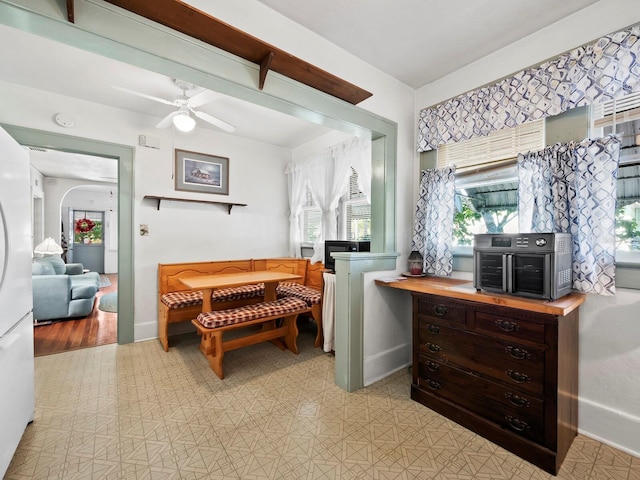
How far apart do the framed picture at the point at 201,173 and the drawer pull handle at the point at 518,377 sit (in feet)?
12.4

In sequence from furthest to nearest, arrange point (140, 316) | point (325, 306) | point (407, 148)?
point (140, 316), point (325, 306), point (407, 148)

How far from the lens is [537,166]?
1.93 metres

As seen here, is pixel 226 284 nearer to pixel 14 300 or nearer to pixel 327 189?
pixel 14 300

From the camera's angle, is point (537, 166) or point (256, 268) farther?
point (256, 268)

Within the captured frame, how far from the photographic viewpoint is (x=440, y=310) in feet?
6.44

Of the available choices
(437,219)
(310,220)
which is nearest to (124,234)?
(310,220)

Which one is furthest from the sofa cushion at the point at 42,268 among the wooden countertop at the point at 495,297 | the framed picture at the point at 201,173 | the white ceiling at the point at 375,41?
the wooden countertop at the point at 495,297

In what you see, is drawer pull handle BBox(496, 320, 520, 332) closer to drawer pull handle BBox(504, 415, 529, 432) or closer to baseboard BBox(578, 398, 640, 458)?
drawer pull handle BBox(504, 415, 529, 432)

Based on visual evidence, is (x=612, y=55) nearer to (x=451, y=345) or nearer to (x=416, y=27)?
(x=416, y=27)

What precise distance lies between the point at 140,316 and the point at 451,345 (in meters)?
3.40

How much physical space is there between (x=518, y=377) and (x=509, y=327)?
0.28 meters

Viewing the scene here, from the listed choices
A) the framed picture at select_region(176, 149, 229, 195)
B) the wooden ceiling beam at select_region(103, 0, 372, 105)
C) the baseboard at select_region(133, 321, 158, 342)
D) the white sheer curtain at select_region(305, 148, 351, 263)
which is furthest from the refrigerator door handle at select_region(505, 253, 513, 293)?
the baseboard at select_region(133, 321, 158, 342)

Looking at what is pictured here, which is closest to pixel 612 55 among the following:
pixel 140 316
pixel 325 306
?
pixel 325 306

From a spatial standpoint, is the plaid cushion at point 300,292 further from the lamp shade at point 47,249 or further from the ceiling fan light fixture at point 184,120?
the lamp shade at point 47,249
